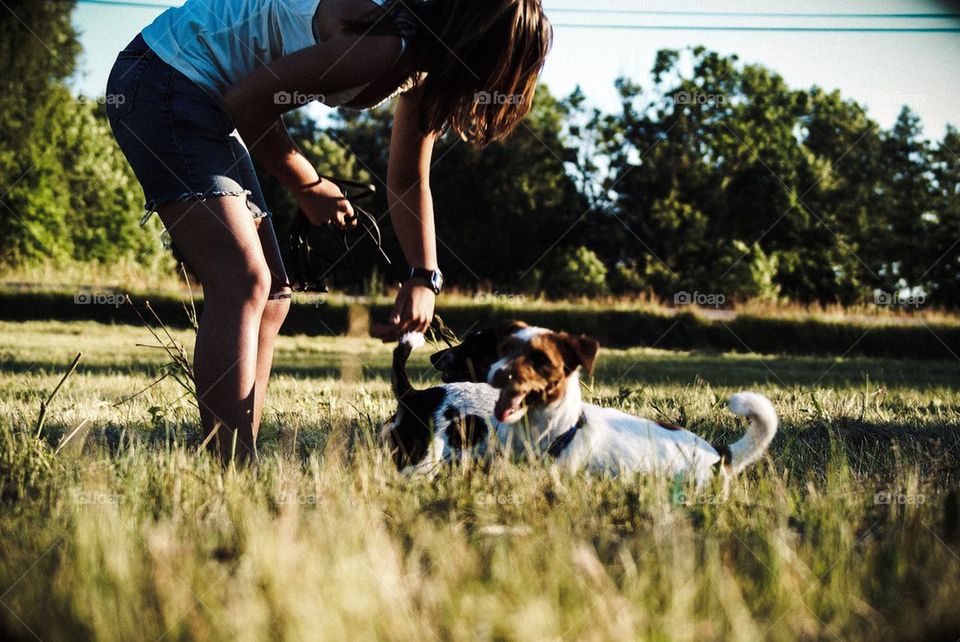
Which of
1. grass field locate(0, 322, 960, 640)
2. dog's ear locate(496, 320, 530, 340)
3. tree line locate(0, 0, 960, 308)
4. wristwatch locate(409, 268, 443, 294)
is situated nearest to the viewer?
grass field locate(0, 322, 960, 640)

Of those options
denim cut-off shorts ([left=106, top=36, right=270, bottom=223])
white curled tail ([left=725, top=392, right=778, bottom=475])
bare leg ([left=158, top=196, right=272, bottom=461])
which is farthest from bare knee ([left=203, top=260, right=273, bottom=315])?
white curled tail ([left=725, top=392, right=778, bottom=475])

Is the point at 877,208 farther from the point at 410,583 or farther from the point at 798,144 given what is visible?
the point at 410,583

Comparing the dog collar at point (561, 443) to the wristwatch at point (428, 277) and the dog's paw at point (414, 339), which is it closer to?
the dog's paw at point (414, 339)

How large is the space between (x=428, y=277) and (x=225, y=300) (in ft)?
2.22

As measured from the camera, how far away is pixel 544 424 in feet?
10.7

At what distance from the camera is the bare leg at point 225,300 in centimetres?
284

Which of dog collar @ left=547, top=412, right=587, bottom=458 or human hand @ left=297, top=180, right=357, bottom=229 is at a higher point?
human hand @ left=297, top=180, right=357, bottom=229

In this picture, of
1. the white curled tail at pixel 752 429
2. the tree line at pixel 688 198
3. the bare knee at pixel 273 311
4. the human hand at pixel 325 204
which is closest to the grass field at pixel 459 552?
the white curled tail at pixel 752 429

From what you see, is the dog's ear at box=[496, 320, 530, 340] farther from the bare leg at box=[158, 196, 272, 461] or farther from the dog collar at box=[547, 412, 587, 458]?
the bare leg at box=[158, 196, 272, 461]

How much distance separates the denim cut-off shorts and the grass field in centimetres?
89

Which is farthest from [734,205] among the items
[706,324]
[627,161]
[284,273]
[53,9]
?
[284,273]

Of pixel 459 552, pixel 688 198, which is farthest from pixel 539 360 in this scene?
pixel 688 198

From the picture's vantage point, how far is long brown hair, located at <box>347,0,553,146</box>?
8.59 ft

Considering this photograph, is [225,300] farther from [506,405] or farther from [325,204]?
[506,405]
